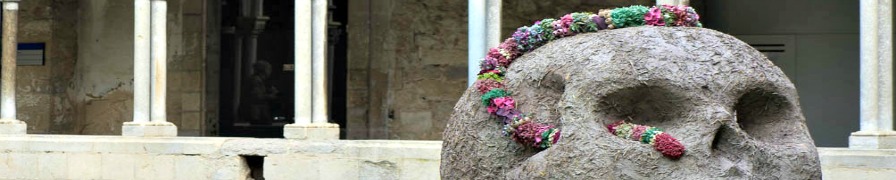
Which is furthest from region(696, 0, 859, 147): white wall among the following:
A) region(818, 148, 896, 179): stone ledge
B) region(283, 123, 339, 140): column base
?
region(283, 123, 339, 140): column base

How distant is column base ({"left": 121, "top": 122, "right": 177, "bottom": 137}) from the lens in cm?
1630

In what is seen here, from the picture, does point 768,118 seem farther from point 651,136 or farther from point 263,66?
point 263,66

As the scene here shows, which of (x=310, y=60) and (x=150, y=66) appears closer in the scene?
(x=310, y=60)

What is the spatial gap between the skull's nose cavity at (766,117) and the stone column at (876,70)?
8.25 meters

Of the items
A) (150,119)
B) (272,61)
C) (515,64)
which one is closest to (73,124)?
(272,61)

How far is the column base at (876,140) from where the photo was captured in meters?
13.8

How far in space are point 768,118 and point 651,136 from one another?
2.35 ft

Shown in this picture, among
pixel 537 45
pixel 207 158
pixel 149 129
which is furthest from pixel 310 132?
pixel 537 45

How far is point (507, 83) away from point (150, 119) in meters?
11.0

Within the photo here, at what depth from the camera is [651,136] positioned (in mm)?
5602

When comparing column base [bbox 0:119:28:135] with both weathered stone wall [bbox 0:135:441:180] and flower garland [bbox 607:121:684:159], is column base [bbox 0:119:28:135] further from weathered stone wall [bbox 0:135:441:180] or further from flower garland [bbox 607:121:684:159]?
flower garland [bbox 607:121:684:159]

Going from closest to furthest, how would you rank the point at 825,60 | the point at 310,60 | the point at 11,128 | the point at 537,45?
the point at 537,45, the point at 310,60, the point at 11,128, the point at 825,60

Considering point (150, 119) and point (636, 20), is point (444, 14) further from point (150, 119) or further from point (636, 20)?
point (636, 20)

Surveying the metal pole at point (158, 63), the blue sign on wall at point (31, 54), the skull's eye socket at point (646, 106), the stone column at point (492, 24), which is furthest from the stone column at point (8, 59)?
the skull's eye socket at point (646, 106)
